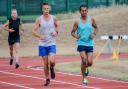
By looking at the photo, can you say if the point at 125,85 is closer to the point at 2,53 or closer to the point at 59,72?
the point at 59,72

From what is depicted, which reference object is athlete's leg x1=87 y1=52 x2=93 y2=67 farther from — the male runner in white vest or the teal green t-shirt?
the male runner in white vest

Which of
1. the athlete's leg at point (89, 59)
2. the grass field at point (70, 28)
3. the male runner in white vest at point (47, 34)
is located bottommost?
the grass field at point (70, 28)

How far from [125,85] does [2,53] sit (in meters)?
15.9

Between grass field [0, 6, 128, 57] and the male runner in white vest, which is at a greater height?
the male runner in white vest

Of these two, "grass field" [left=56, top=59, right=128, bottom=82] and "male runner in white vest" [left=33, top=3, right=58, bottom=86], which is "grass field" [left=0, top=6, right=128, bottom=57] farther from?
"male runner in white vest" [left=33, top=3, right=58, bottom=86]

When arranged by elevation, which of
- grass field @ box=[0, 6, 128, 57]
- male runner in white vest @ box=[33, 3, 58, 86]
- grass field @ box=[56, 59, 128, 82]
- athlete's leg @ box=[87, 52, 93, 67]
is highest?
male runner in white vest @ box=[33, 3, 58, 86]

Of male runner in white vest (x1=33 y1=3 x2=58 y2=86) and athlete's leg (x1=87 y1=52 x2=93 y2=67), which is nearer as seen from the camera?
male runner in white vest (x1=33 y1=3 x2=58 y2=86)

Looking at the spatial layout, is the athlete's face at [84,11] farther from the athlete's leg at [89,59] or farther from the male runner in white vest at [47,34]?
the athlete's leg at [89,59]

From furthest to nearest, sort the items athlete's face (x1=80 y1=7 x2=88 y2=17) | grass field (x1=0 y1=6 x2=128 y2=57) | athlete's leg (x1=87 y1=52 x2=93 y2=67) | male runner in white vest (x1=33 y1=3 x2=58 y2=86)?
grass field (x1=0 y1=6 x2=128 y2=57) < athlete's leg (x1=87 y1=52 x2=93 y2=67) < athlete's face (x1=80 y1=7 x2=88 y2=17) < male runner in white vest (x1=33 y1=3 x2=58 y2=86)

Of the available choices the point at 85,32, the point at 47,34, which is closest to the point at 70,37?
the point at 85,32

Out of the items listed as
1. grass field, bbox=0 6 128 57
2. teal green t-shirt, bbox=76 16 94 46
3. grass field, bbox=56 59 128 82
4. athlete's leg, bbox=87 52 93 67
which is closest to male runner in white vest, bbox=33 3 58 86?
teal green t-shirt, bbox=76 16 94 46

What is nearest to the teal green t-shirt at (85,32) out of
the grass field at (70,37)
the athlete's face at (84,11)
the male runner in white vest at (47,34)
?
the athlete's face at (84,11)

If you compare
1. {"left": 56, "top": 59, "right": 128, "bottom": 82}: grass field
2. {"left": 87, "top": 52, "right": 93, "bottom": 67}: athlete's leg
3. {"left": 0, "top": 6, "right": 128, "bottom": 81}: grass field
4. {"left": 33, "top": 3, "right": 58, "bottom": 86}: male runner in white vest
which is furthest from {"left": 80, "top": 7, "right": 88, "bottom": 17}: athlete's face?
{"left": 0, "top": 6, "right": 128, "bottom": 81}: grass field

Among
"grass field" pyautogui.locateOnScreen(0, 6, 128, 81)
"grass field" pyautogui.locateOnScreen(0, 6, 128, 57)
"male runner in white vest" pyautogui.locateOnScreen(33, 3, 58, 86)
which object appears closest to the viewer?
"male runner in white vest" pyautogui.locateOnScreen(33, 3, 58, 86)
